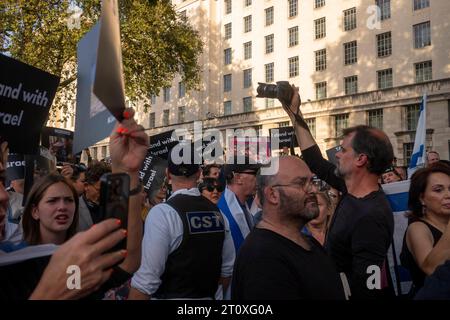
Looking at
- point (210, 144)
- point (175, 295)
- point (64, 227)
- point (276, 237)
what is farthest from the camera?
point (210, 144)

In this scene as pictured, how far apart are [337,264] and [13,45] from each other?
59.5ft

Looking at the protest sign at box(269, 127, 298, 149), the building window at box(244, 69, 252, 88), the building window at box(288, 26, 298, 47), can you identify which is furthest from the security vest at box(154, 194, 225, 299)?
the building window at box(244, 69, 252, 88)

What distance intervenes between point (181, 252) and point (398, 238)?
171 cm

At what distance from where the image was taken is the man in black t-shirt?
2736mm

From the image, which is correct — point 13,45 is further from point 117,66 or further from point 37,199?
point 117,66

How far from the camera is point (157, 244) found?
134 inches

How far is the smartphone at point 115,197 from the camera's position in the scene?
1506 mm

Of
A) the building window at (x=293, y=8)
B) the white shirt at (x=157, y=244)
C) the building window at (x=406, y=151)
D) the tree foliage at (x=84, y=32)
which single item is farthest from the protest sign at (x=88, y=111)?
the building window at (x=293, y=8)

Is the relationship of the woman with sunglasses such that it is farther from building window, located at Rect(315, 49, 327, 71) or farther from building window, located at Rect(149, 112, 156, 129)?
building window, located at Rect(149, 112, 156, 129)

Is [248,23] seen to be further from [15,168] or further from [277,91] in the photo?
[277,91]

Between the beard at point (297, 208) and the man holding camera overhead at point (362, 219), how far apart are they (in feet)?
1.18

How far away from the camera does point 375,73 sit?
108ft

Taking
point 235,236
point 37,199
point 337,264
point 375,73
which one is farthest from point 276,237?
point 375,73

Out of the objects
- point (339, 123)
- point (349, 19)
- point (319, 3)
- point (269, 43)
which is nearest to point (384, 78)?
point (339, 123)
